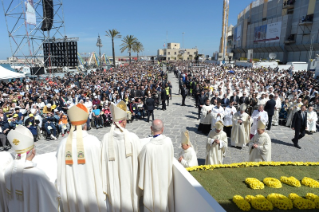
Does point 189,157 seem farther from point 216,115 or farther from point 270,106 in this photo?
point 270,106

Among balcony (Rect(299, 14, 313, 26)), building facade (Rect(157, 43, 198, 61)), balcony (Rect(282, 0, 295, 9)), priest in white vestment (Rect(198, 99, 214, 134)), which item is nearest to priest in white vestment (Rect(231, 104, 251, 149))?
priest in white vestment (Rect(198, 99, 214, 134))

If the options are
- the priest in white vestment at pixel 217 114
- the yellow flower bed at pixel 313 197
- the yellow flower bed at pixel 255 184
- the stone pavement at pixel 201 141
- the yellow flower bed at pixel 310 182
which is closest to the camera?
the yellow flower bed at pixel 313 197

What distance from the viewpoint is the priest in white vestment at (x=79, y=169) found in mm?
2631

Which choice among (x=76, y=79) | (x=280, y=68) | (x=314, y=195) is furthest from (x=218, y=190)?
(x=280, y=68)

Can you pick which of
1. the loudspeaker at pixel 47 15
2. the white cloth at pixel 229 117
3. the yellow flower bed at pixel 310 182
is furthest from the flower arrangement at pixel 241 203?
the loudspeaker at pixel 47 15

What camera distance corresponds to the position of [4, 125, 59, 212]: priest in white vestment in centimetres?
235

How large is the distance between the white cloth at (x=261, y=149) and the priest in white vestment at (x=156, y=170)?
129 inches

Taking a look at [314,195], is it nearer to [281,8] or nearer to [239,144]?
[239,144]

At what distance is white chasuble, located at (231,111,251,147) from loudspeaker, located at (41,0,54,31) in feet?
83.6

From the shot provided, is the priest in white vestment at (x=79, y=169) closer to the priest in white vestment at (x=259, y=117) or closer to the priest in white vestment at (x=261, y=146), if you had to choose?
the priest in white vestment at (x=261, y=146)

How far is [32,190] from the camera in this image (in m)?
2.42

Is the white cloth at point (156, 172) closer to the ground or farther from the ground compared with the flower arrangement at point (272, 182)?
farther from the ground

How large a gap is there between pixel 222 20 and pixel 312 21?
37.2 meters

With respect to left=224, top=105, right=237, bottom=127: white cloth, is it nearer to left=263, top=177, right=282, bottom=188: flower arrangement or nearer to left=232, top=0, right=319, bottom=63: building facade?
left=263, top=177, right=282, bottom=188: flower arrangement
